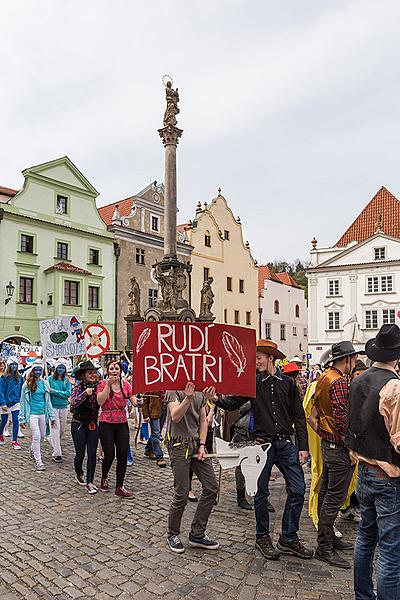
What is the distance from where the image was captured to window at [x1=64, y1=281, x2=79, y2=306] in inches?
1240

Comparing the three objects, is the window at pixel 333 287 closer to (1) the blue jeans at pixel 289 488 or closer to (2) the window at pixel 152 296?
(2) the window at pixel 152 296

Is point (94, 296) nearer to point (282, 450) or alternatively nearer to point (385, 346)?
point (282, 450)

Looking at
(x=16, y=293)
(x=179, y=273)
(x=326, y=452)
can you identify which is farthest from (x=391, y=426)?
(x=16, y=293)

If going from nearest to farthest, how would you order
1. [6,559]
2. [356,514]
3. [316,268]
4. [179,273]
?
[6,559] → [356,514] → [179,273] → [316,268]

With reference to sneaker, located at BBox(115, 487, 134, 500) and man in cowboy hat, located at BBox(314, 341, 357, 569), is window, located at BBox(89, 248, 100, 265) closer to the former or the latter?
sneaker, located at BBox(115, 487, 134, 500)

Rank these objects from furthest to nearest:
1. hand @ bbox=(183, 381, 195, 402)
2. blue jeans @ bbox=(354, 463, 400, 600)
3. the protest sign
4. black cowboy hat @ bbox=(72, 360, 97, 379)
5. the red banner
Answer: the protest sign, black cowboy hat @ bbox=(72, 360, 97, 379), the red banner, hand @ bbox=(183, 381, 195, 402), blue jeans @ bbox=(354, 463, 400, 600)

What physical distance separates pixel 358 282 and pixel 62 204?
2394cm

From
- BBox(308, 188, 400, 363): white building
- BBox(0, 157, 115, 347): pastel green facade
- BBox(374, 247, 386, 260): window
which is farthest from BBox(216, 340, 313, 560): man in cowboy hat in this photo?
BBox(374, 247, 386, 260): window

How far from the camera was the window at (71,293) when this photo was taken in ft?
103

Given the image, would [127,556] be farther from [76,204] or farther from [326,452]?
[76,204]

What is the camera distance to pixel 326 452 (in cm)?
526

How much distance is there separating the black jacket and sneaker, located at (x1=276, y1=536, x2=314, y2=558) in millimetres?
935

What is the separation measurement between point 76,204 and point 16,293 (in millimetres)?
7197

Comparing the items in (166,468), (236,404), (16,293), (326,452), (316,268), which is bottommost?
(166,468)
